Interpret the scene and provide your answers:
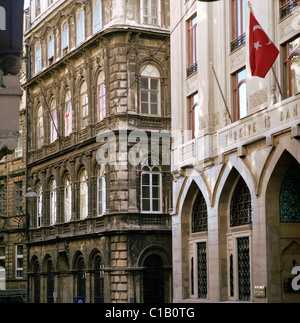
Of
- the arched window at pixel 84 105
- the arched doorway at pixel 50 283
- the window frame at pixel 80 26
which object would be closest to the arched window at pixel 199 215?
the arched window at pixel 84 105

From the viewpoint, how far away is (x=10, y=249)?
59188 millimetres

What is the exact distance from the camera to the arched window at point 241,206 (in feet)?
103

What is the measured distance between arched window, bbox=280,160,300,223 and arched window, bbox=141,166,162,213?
1583 cm

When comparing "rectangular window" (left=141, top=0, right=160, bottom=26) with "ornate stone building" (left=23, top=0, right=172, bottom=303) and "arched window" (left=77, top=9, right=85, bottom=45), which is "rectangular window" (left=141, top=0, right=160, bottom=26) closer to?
"ornate stone building" (left=23, top=0, right=172, bottom=303)

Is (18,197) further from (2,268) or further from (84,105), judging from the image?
(84,105)

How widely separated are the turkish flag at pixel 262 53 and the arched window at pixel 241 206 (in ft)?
20.3

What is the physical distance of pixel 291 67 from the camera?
A: 91.2ft

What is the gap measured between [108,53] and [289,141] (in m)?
20.5

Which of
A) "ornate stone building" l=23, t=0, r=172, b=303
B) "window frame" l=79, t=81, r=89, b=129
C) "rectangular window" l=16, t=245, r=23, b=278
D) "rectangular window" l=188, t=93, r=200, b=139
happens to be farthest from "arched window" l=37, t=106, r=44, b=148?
"rectangular window" l=188, t=93, r=200, b=139

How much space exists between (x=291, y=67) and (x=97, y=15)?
22.1 meters

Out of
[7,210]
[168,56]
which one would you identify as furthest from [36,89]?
[168,56]
